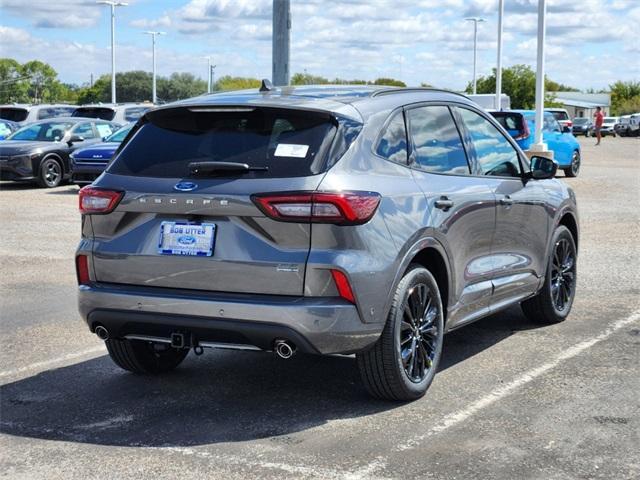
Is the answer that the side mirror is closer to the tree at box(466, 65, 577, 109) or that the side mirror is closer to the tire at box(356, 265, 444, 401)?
the tire at box(356, 265, 444, 401)

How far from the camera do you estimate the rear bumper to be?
5.27 meters

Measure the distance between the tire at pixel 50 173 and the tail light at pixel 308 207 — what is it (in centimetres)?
Result: 1784

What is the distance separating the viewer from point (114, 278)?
18.7 ft

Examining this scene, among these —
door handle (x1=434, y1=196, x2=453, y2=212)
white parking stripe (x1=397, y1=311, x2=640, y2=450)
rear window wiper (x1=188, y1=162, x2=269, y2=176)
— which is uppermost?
rear window wiper (x1=188, y1=162, x2=269, y2=176)

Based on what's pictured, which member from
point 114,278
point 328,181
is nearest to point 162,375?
point 114,278

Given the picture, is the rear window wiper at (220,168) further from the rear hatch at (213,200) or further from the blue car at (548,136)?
the blue car at (548,136)

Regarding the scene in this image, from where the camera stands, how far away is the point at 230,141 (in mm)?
5621

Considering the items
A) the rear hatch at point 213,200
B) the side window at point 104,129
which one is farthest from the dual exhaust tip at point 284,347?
the side window at point 104,129

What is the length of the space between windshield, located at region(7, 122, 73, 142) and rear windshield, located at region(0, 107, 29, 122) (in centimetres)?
922

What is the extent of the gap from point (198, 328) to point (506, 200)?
2.59 m

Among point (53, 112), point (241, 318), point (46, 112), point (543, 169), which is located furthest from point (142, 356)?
point (46, 112)

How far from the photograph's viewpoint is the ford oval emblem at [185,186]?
5.47 meters

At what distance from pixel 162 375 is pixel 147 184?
5.00ft

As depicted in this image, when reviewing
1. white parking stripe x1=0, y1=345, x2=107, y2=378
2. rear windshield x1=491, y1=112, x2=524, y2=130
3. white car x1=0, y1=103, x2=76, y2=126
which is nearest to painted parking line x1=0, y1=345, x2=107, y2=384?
white parking stripe x1=0, y1=345, x2=107, y2=378
